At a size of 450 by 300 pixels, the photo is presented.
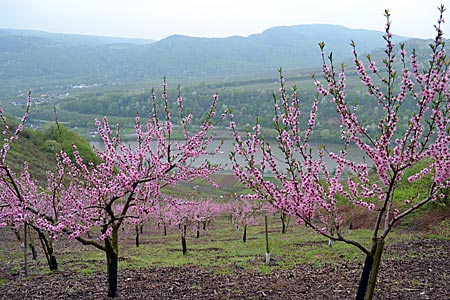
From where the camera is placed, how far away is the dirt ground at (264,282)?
8.62 m

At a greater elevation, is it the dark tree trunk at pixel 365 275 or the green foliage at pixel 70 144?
the dark tree trunk at pixel 365 275

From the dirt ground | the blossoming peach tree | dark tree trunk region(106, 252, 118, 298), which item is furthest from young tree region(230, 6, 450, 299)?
dark tree trunk region(106, 252, 118, 298)

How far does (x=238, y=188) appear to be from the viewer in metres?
63.9

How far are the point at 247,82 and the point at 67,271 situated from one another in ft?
579

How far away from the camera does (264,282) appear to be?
10023 mm

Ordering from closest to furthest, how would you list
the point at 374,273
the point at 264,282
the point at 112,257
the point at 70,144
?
the point at 374,273, the point at 112,257, the point at 264,282, the point at 70,144

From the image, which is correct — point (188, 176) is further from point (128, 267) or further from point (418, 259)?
point (418, 259)

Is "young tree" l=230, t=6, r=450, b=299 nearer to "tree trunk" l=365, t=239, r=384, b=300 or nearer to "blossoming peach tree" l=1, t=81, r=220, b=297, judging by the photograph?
"tree trunk" l=365, t=239, r=384, b=300

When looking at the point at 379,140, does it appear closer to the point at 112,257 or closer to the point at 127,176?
the point at 127,176

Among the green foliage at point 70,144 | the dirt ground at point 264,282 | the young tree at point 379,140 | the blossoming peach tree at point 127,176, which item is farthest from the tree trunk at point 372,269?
the green foliage at point 70,144

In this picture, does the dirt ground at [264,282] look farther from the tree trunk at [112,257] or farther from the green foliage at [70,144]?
the green foliage at [70,144]

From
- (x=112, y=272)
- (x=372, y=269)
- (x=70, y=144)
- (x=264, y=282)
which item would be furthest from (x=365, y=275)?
(x=70, y=144)

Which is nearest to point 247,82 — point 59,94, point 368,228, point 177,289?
point 59,94

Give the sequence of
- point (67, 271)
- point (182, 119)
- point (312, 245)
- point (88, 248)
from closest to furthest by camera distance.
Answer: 1. point (182, 119)
2. point (67, 271)
3. point (312, 245)
4. point (88, 248)
